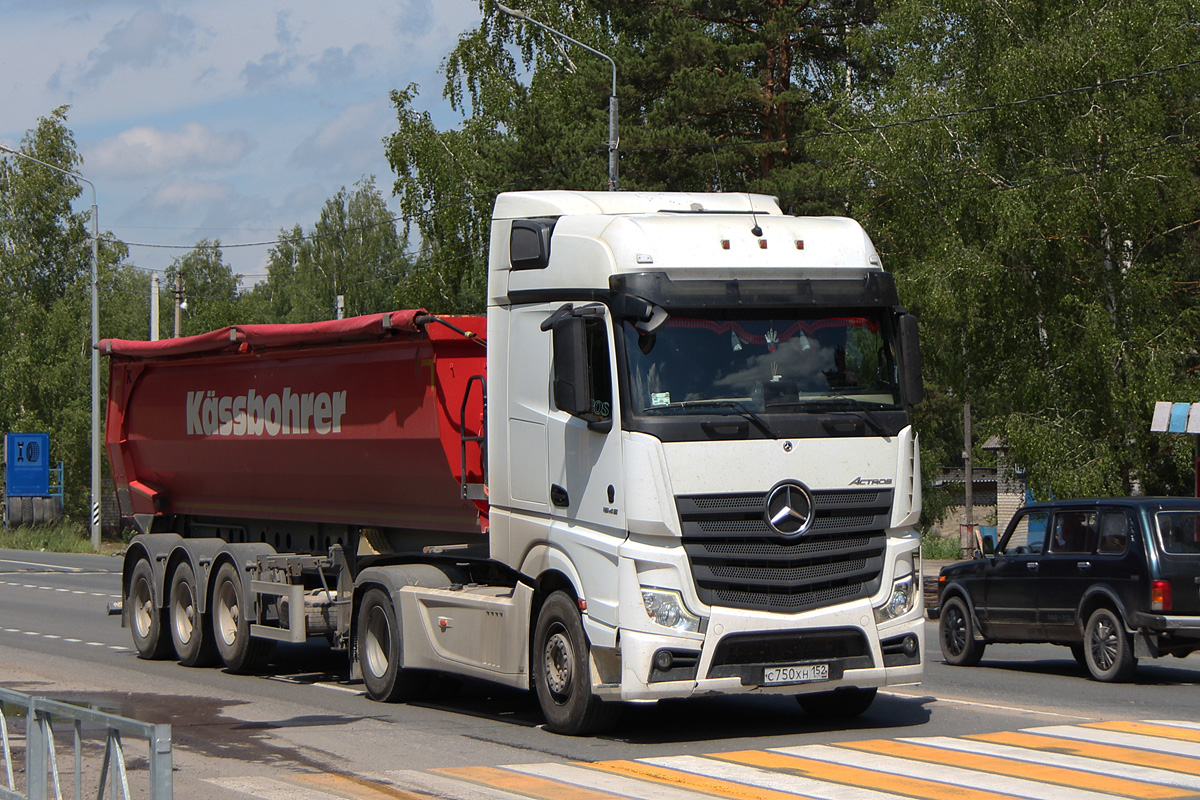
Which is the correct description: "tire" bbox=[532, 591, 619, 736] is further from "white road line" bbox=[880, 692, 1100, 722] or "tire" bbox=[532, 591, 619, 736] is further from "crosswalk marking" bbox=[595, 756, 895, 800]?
"white road line" bbox=[880, 692, 1100, 722]

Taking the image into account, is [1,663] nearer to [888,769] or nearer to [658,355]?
[658,355]

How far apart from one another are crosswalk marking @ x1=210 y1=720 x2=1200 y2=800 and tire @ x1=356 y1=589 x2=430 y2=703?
3214 millimetres

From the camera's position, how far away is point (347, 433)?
532 inches

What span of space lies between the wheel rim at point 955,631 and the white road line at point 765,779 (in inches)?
284

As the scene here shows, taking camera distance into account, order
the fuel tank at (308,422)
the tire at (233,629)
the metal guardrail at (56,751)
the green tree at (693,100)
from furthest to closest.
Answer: the green tree at (693,100) < the tire at (233,629) < the fuel tank at (308,422) < the metal guardrail at (56,751)

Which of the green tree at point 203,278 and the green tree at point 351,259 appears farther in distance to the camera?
the green tree at point 203,278

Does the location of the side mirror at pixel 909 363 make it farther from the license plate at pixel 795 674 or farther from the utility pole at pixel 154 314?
the utility pole at pixel 154 314

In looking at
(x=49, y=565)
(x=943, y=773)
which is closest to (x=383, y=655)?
(x=943, y=773)

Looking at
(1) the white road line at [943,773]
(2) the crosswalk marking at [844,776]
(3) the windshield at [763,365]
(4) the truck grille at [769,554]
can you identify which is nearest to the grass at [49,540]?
(3) the windshield at [763,365]

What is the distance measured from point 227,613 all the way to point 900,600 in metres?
7.77

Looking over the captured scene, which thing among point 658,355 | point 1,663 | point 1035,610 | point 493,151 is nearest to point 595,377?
point 658,355

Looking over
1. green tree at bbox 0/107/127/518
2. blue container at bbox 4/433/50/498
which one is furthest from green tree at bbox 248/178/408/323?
blue container at bbox 4/433/50/498

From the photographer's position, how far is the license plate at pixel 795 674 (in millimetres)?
9859

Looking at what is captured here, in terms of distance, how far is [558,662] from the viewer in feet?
34.6
